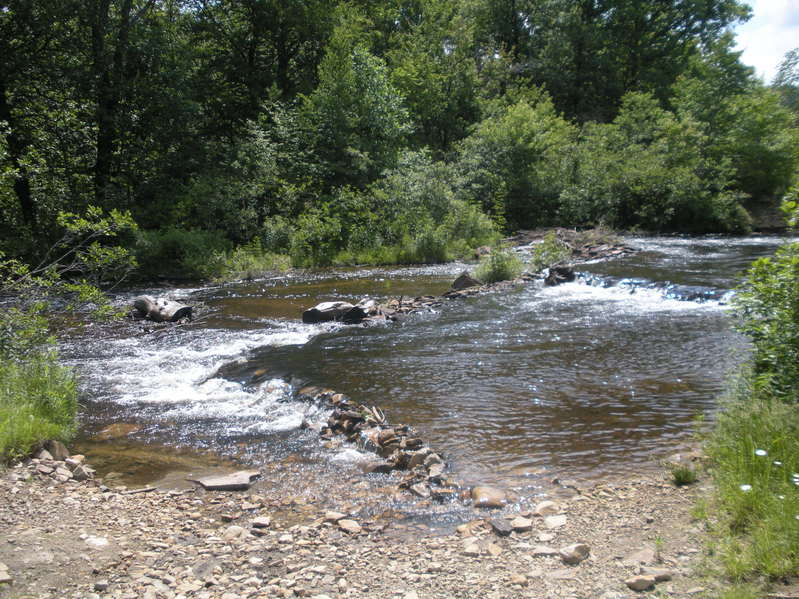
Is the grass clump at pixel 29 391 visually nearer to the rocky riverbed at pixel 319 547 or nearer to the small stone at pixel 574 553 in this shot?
the rocky riverbed at pixel 319 547

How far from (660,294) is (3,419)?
13370 millimetres

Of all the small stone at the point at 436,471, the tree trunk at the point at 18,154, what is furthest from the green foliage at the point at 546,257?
the tree trunk at the point at 18,154

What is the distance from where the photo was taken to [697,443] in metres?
5.58

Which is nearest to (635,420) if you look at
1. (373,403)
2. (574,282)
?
(373,403)

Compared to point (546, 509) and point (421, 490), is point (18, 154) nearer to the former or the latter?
point (421, 490)

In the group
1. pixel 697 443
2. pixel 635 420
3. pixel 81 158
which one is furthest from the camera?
pixel 81 158

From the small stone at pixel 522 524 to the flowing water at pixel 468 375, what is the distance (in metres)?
0.73

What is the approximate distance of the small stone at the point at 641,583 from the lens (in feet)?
10.3

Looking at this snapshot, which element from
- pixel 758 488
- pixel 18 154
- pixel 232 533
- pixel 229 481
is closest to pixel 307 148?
pixel 18 154

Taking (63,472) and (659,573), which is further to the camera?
(63,472)

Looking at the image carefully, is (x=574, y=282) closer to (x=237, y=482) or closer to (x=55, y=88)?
(x=237, y=482)

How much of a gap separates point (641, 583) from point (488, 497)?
1.69 meters

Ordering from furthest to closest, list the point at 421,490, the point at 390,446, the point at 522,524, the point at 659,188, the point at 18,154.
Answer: the point at 659,188
the point at 18,154
the point at 390,446
the point at 421,490
the point at 522,524

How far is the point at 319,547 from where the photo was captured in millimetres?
3945
